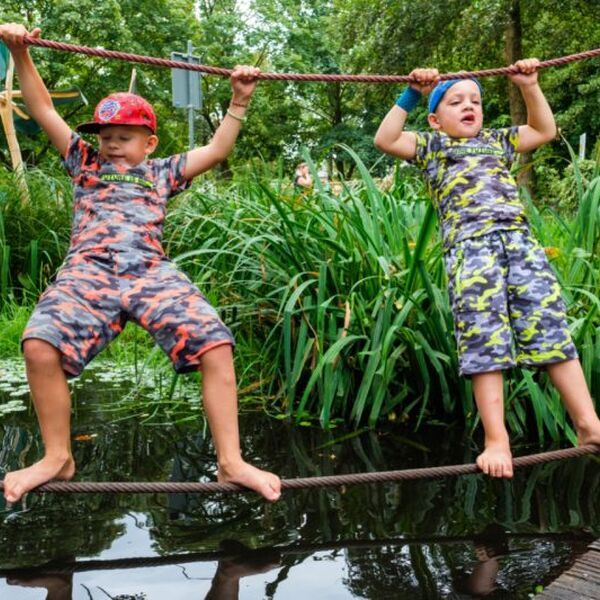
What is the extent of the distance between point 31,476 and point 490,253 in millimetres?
1530

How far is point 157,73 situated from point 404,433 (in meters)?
20.5

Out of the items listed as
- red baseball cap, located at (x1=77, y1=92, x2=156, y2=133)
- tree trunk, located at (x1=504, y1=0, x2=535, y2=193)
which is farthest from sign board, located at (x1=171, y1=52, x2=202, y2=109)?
tree trunk, located at (x1=504, y1=0, x2=535, y2=193)

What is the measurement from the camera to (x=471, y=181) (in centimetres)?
254

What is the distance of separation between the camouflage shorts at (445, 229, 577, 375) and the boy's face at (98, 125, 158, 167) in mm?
1108

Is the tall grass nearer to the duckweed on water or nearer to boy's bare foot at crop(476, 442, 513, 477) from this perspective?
the duckweed on water

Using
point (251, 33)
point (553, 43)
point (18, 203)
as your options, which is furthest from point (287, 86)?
point (18, 203)

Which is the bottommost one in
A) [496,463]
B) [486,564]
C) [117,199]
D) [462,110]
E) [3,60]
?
[486,564]

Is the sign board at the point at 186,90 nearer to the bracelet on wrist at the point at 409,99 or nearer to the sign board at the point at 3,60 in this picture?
the sign board at the point at 3,60

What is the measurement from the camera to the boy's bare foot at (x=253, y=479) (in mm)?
1973

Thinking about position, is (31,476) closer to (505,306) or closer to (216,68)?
(216,68)

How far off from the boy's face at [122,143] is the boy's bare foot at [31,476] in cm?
98

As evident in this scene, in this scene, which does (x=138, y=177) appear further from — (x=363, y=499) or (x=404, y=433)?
(x=404, y=433)

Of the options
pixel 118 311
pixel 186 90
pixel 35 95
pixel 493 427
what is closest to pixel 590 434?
pixel 493 427

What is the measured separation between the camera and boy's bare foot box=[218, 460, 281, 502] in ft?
6.47
